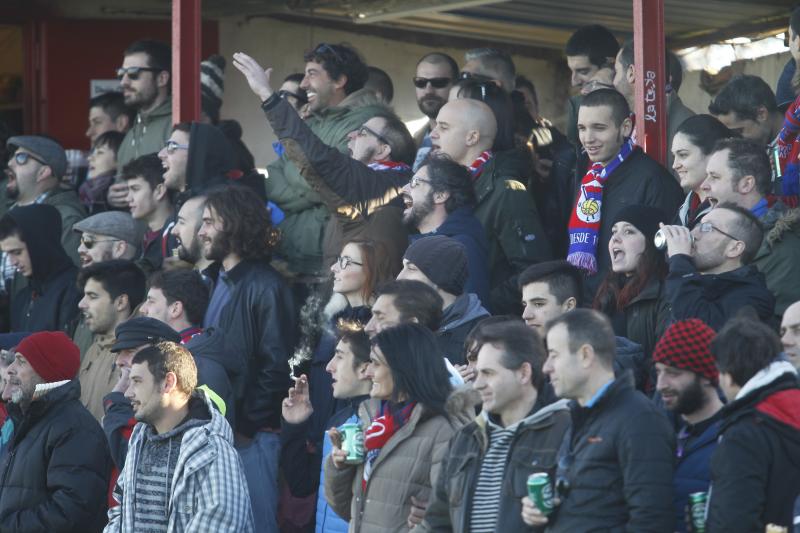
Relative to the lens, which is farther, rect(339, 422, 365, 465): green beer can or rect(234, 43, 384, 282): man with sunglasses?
rect(234, 43, 384, 282): man with sunglasses

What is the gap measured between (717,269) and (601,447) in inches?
69.1

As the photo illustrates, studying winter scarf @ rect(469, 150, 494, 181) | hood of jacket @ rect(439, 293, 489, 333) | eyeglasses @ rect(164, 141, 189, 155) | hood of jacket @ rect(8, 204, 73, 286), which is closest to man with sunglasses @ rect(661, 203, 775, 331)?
hood of jacket @ rect(439, 293, 489, 333)

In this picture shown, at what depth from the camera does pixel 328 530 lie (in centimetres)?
696

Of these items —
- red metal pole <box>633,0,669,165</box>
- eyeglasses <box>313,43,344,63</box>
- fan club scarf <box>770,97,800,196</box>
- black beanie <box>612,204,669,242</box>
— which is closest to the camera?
black beanie <box>612,204,669,242</box>

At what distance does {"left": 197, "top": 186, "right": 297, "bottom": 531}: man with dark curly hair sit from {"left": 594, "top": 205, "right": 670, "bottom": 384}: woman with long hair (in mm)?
1840

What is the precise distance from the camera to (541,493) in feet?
17.4

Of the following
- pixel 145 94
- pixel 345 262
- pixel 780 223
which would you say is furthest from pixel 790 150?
pixel 145 94

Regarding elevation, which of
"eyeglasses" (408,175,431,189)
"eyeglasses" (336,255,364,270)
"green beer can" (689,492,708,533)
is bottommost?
"green beer can" (689,492,708,533)

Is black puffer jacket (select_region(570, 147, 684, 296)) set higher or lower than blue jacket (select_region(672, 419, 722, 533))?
higher

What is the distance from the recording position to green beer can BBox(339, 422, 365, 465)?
6223 millimetres

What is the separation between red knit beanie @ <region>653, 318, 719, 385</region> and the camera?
5.59 meters

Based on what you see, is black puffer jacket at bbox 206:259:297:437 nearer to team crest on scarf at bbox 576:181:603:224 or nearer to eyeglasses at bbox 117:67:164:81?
team crest on scarf at bbox 576:181:603:224

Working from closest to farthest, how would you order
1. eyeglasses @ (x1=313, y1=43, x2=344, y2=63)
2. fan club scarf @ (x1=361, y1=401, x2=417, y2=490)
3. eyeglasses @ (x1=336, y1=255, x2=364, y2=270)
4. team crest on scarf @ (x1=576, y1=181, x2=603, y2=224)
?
fan club scarf @ (x1=361, y1=401, x2=417, y2=490), eyeglasses @ (x1=336, y1=255, x2=364, y2=270), team crest on scarf @ (x1=576, y1=181, x2=603, y2=224), eyeglasses @ (x1=313, y1=43, x2=344, y2=63)

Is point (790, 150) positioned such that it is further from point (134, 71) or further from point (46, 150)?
point (46, 150)
